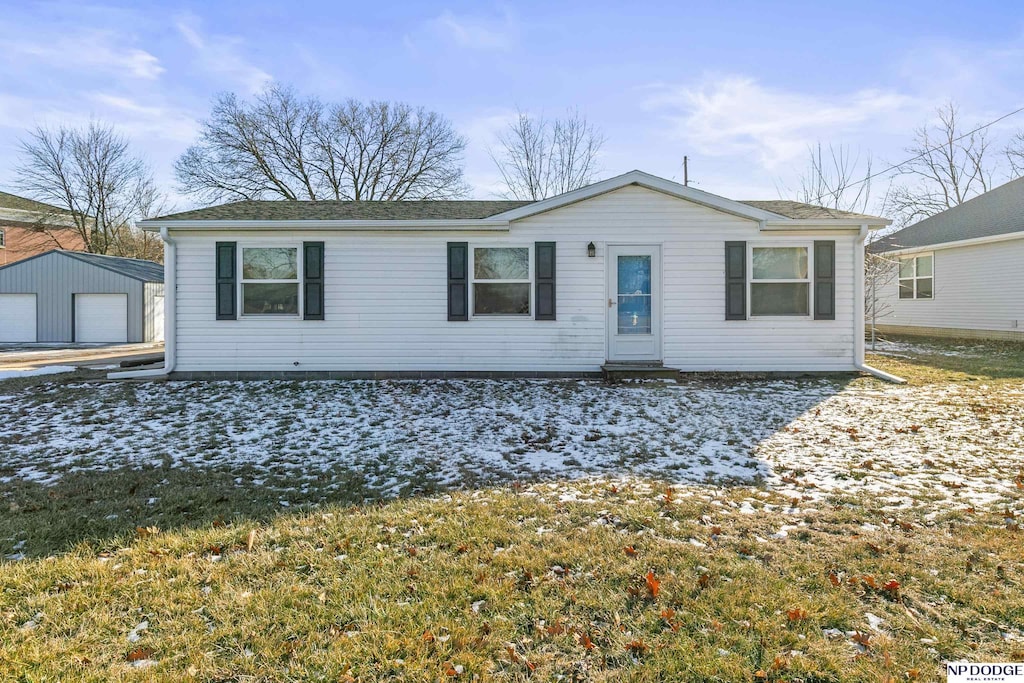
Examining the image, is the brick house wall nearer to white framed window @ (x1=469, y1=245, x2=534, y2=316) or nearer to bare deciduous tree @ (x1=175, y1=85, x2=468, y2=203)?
bare deciduous tree @ (x1=175, y1=85, x2=468, y2=203)

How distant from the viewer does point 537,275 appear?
981 cm

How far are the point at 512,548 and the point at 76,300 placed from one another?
75.8ft

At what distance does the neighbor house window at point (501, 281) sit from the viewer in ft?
32.5

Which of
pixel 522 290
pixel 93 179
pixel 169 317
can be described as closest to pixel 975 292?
pixel 522 290

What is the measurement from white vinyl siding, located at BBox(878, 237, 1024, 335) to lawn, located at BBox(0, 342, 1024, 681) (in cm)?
1180

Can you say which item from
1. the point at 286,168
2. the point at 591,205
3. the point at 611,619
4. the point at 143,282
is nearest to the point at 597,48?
the point at 591,205

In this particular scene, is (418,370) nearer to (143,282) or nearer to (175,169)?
(143,282)

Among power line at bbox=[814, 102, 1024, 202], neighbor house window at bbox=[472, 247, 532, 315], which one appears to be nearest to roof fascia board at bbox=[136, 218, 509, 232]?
neighbor house window at bbox=[472, 247, 532, 315]

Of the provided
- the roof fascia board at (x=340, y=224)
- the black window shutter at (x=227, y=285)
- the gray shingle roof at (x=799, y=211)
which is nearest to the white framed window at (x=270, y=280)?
the black window shutter at (x=227, y=285)

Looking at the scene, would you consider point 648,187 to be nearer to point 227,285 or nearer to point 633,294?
point 633,294

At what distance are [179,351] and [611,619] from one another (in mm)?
10035

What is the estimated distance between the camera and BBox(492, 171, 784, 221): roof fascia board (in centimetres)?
953

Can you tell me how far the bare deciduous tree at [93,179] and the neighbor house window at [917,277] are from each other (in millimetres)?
36686

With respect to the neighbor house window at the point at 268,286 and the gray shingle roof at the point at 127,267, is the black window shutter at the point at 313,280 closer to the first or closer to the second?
the neighbor house window at the point at 268,286
